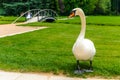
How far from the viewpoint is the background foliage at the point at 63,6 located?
114ft

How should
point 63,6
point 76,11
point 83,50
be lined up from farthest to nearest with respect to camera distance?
1. point 63,6
2. point 76,11
3. point 83,50

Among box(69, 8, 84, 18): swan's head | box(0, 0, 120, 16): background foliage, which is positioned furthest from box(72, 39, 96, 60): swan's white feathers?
box(0, 0, 120, 16): background foliage

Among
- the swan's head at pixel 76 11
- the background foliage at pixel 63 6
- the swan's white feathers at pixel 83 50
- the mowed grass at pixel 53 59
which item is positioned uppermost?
the swan's head at pixel 76 11

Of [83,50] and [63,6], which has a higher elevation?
[83,50]

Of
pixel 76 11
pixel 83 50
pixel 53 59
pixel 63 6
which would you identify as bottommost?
pixel 63 6

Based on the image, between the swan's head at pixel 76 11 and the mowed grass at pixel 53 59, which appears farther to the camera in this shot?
the mowed grass at pixel 53 59

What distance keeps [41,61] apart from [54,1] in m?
30.4

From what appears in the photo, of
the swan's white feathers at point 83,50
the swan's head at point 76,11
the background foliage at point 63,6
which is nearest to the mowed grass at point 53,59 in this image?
the swan's white feathers at point 83,50

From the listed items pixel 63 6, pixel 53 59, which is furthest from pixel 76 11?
pixel 63 6

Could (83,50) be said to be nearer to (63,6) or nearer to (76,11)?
(76,11)

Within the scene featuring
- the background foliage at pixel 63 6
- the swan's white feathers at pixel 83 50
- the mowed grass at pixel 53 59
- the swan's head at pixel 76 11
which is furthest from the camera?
the background foliage at pixel 63 6

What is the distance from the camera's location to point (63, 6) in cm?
3566

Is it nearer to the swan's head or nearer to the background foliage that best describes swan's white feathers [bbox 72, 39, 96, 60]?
the swan's head

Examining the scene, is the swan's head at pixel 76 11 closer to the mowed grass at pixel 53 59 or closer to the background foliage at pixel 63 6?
the mowed grass at pixel 53 59
